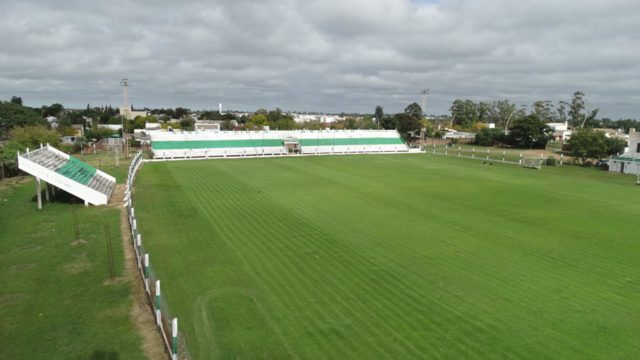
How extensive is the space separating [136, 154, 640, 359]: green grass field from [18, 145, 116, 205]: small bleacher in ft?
6.67

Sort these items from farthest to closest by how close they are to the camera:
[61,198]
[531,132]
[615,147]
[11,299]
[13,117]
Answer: [13,117], [531,132], [615,147], [61,198], [11,299]

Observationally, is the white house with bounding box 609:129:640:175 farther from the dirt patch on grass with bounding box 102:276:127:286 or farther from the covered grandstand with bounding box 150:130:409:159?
the dirt patch on grass with bounding box 102:276:127:286

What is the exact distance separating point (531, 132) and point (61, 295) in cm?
6572

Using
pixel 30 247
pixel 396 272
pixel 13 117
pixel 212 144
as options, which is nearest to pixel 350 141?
pixel 212 144

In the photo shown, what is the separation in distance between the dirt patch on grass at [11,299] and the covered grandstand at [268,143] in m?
37.4

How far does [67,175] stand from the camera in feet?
69.2

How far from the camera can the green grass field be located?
8.58 m

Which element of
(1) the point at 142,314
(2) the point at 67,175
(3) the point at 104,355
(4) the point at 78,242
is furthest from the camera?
(2) the point at 67,175

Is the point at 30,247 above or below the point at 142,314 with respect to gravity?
above

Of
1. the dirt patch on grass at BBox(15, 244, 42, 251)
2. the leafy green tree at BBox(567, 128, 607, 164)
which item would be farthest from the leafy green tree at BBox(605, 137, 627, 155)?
the dirt patch on grass at BBox(15, 244, 42, 251)

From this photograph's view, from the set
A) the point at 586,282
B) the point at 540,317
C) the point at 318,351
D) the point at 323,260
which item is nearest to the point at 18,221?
the point at 323,260

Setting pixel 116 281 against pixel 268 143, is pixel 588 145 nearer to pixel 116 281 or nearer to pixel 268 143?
pixel 268 143

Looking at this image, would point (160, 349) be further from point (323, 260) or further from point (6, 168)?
point (6, 168)

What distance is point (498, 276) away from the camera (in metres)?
12.1
